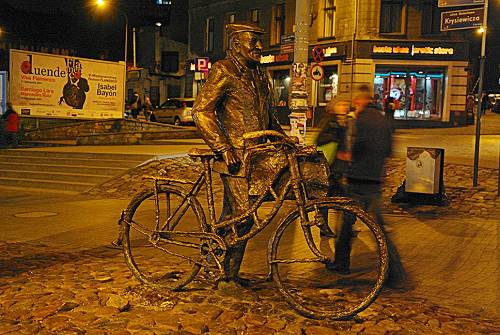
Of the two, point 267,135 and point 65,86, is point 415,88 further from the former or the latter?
point 267,135

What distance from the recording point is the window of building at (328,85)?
3292 cm

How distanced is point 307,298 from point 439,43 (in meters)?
28.0

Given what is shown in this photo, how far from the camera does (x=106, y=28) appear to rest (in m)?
60.3

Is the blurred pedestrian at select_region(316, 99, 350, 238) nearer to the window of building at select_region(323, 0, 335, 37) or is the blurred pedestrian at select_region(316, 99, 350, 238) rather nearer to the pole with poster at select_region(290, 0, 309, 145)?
the pole with poster at select_region(290, 0, 309, 145)

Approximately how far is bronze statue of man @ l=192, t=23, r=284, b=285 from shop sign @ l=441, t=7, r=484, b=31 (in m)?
7.33

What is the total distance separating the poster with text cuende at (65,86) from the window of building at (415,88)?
45.6ft

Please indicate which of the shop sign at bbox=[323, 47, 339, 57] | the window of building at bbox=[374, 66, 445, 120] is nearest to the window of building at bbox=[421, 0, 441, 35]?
the window of building at bbox=[374, 66, 445, 120]

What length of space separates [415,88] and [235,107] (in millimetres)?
28345

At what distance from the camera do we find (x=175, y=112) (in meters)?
32.7

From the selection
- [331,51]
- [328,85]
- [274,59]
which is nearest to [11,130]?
[331,51]

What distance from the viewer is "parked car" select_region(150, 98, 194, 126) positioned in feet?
106

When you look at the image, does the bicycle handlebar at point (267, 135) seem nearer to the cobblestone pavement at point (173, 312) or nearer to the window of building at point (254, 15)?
the cobblestone pavement at point (173, 312)

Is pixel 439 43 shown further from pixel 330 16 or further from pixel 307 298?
pixel 307 298

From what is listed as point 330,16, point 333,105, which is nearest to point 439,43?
point 330,16
